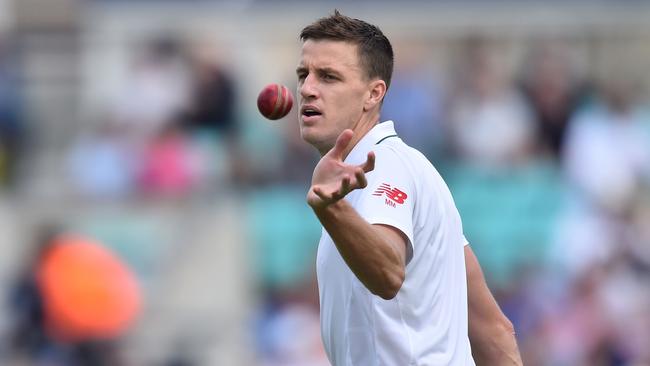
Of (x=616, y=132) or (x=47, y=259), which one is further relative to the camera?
(x=616, y=132)

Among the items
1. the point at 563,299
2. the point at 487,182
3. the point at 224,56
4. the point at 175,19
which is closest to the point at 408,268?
the point at 563,299

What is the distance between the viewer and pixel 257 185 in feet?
46.2

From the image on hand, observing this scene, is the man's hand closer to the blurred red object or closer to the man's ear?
the man's ear

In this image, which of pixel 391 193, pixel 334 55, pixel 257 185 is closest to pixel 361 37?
pixel 334 55

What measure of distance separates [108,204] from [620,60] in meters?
5.84

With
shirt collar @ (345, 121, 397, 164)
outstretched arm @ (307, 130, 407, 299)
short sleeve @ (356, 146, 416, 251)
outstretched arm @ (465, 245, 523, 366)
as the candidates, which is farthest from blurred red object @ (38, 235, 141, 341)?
outstretched arm @ (307, 130, 407, 299)

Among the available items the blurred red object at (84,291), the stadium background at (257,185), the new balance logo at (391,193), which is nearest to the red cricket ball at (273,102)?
the new balance logo at (391,193)

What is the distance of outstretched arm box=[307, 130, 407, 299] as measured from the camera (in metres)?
4.48

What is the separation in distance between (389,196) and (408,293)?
0.39 meters

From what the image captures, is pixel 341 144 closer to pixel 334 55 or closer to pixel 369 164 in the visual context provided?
pixel 369 164

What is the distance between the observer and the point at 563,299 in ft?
41.3

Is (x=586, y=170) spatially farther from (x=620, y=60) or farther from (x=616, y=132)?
(x=620, y=60)

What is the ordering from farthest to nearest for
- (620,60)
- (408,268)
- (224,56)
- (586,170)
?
(620,60), (224,56), (586,170), (408,268)

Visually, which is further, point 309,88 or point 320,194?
point 309,88
